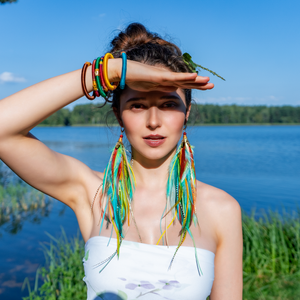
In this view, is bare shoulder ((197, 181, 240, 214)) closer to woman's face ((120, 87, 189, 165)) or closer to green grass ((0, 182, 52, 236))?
woman's face ((120, 87, 189, 165))

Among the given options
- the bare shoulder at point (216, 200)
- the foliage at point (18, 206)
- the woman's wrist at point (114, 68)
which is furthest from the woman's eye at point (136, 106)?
the foliage at point (18, 206)

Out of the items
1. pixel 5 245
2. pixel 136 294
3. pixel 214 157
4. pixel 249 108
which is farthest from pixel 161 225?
pixel 249 108

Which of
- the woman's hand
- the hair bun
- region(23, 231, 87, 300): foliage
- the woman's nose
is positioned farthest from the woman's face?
region(23, 231, 87, 300): foliage

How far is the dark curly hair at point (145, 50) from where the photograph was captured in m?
2.26

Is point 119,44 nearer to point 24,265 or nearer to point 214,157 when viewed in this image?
point 24,265

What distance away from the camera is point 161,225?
2.13 meters

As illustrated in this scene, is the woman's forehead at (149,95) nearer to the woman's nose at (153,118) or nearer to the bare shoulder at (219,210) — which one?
the woman's nose at (153,118)

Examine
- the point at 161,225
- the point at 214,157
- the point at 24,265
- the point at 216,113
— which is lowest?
the point at 24,265

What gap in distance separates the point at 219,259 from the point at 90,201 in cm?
98

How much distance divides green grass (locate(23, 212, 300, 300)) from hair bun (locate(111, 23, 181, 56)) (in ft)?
11.7

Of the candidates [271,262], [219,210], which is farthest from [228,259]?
[271,262]

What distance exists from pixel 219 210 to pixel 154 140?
670 mm

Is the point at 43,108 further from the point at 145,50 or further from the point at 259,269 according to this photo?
the point at 259,269

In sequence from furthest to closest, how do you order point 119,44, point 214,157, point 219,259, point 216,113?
point 216,113 < point 214,157 < point 119,44 < point 219,259
